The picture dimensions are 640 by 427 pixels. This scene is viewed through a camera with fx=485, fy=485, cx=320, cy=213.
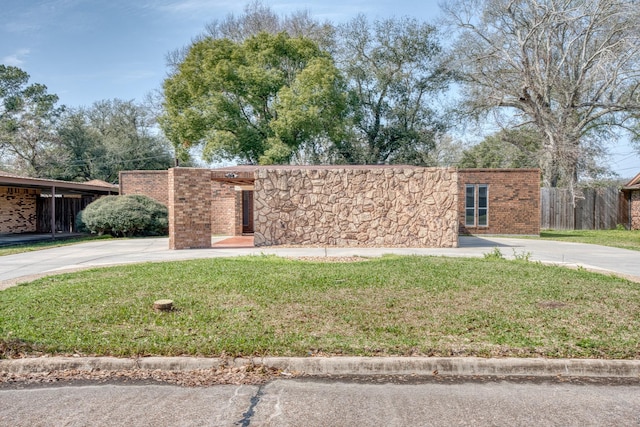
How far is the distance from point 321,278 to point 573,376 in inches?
185

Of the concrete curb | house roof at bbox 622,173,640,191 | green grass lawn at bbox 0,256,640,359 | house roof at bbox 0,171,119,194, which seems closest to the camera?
the concrete curb

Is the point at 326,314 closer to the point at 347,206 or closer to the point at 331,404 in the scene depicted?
the point at 331,404

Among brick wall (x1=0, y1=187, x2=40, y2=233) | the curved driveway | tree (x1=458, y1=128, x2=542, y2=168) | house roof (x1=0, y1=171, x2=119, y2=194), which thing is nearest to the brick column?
the curved driveway

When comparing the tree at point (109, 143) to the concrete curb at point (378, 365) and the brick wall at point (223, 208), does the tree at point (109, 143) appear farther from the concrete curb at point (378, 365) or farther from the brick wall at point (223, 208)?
the concrete curb at point (378, 365)

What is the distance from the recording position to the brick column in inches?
637

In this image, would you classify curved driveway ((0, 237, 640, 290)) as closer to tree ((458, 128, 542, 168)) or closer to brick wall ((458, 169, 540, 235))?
brick wall ((458, 169, 540, 235))

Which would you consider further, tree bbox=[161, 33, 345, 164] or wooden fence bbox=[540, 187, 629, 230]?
wooden fence bbox=[540, 187, 629, 230]

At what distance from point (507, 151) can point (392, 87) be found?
10000 mm

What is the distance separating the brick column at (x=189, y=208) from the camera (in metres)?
16.2

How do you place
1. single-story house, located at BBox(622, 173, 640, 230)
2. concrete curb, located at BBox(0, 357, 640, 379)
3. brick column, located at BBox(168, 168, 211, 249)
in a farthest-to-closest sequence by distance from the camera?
single-story house, located at BBox(622, 173, 640, 230) < brick column, located at BBox(168, 168, 211, 249) < concrete curb, located at BBox(0, 357, 640, 379)

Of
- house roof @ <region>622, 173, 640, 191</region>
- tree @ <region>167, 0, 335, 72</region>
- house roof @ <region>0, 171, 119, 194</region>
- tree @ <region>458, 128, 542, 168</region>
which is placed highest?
tree @ <region>167, 0, 335, 72</region>

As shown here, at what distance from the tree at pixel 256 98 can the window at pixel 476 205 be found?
864cm

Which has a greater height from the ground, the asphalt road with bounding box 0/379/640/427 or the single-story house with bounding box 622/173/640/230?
the single-story house with bounding box 622/173/640/230

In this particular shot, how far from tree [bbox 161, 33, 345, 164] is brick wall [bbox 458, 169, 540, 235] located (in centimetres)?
882
